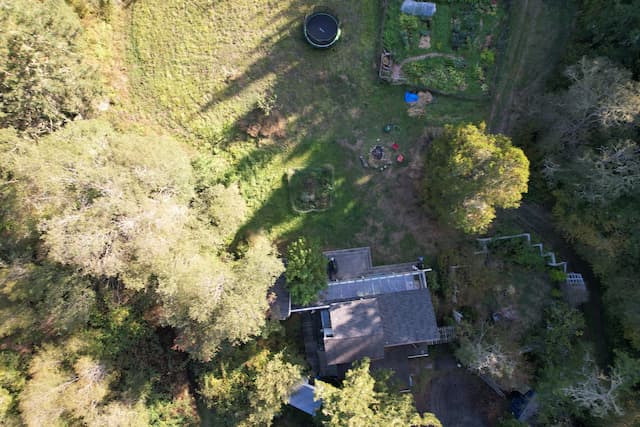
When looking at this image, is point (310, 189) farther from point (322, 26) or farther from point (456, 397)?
point (456, 397)

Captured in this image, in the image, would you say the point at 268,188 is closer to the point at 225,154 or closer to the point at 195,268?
the point at 225,154

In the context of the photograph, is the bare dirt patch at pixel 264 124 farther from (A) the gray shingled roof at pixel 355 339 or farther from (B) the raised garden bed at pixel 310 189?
(A) the gray shingled roof at pixel 355 339

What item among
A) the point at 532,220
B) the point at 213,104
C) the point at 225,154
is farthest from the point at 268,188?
the point at 532,220

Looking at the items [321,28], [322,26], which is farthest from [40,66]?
[322,26]

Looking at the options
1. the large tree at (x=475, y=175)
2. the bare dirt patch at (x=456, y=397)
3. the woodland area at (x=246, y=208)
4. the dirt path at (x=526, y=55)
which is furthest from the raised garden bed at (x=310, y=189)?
the bare dirt patch at (x=456, y=397)

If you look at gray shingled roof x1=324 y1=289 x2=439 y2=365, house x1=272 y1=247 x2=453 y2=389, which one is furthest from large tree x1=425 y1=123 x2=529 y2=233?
gray shingled roof x1=324 y1=289 x2=439 y2=365

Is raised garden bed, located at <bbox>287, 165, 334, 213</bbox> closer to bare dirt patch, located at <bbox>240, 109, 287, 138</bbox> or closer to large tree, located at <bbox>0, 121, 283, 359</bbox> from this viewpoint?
bare dirt patch, located at <bbox>240, 109, 287, 138</bbox>
